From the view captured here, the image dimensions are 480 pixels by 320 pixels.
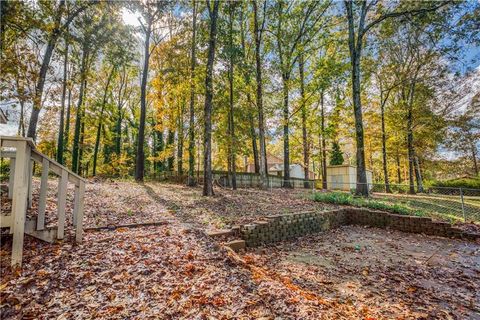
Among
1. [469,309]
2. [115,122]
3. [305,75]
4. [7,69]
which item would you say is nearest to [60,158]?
[115,122]

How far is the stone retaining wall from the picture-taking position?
5424 millimetres

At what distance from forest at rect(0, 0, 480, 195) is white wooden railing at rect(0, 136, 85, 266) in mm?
3681

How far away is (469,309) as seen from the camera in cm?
296

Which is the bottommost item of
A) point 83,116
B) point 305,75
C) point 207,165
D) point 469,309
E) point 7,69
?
point 469,309

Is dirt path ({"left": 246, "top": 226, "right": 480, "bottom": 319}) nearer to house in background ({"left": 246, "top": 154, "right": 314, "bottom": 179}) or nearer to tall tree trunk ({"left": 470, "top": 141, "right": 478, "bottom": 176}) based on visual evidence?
tall tree trunk ({"left": 470, "top": 141, "right": 478, "bottom": 176})

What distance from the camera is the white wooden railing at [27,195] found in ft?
8.05

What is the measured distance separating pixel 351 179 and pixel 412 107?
6393 mm

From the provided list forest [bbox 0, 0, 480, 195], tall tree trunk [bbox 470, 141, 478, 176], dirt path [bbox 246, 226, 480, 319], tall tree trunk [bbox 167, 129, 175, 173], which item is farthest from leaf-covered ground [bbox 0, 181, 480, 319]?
A: tall tree trunk [bbox 470, 141, 478, 176]

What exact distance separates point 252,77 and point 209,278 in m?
11.9

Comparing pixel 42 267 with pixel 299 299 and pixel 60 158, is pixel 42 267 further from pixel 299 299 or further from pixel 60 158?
pixel 60 158

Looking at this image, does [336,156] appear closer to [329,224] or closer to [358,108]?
[358,108]

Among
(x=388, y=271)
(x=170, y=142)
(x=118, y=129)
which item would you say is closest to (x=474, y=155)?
(x=388, y=271)

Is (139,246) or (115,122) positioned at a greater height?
(115,122)

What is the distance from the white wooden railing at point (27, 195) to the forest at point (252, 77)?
3.68 meters
